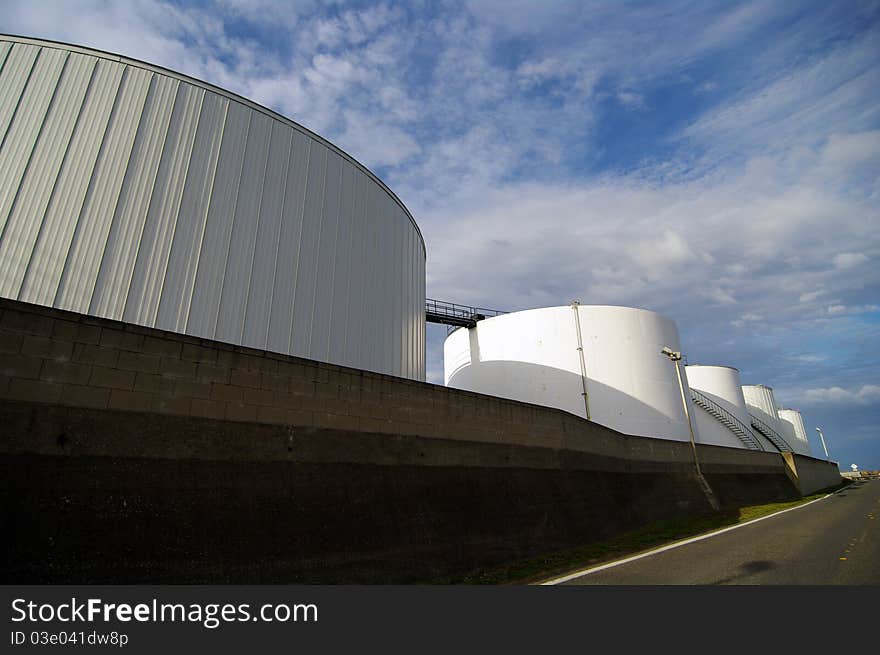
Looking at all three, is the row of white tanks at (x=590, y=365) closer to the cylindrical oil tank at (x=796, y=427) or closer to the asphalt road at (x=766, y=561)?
the asphalt road at (x=766, y=561)

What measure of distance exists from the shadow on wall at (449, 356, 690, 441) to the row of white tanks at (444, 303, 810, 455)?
0.05 m

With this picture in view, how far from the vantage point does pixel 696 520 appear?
17.5m

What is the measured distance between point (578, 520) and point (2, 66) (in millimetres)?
18224

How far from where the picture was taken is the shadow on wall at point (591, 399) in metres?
25.6

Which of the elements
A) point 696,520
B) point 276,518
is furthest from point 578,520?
point 276,518

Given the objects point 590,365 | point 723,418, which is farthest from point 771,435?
point 590,365

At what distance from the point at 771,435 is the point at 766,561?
55.3m

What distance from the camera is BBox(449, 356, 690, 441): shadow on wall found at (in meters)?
25.6

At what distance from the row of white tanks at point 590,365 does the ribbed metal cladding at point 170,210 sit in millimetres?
15439

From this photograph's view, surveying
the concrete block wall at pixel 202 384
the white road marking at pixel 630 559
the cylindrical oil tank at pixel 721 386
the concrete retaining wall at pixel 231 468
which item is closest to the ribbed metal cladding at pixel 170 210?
the concrete block wall at pixel 202 384

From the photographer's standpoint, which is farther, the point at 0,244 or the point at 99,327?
the point at 0,244

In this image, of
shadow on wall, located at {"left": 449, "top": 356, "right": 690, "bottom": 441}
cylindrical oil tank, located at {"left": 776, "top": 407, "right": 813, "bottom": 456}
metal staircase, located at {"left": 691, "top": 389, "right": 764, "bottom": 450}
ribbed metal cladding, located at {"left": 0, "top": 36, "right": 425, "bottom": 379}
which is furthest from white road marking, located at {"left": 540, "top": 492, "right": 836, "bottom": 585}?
cylindrical oil tank, located at {"left": 776, "top": 407, "right": 813, "bottom": 456}

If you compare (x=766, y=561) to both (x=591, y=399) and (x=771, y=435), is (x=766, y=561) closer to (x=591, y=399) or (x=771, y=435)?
(x=591, y=399)
